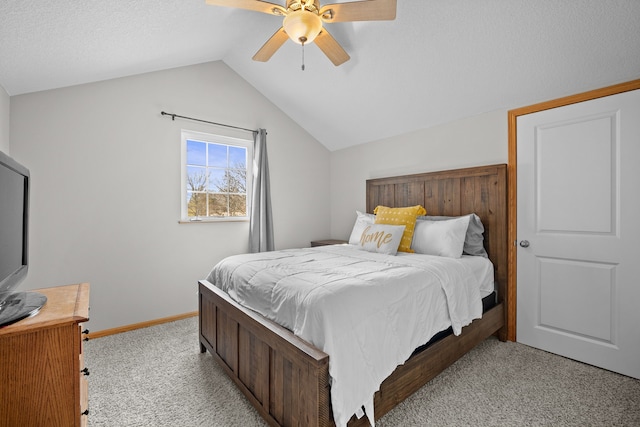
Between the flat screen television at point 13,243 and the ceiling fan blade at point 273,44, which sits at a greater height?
the ceiling fan blade at point 273,44

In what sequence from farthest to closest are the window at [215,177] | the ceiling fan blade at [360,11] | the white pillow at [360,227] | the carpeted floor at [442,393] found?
the window at [215,177] → the white pillow at [360,227] → the ceiling fan blade at [360,11] → the carpeted floor at [442,393]

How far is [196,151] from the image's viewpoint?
331cm

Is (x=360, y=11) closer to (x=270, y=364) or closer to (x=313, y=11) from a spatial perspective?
(x=313, y=11)

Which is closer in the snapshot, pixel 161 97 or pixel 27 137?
pixel 27 137

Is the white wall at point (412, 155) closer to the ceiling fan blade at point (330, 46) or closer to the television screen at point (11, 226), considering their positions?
the ceiling fan blade at point (330, 46)

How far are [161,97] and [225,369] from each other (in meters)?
2.70

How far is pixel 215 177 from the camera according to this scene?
136 inches

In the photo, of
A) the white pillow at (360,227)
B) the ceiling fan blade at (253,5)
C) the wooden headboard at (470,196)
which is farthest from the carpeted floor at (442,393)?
the ceiling fan blade at (253,5)

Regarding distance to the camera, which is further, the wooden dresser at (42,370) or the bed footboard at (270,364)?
the bed footboard at (270,364)

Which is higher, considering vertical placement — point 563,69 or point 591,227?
point 563,69

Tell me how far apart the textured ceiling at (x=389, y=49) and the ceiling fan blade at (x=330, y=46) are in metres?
0.38

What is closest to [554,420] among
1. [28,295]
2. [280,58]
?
[28,295]

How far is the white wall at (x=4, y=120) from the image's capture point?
6.88ft

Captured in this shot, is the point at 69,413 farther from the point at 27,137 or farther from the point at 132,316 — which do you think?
the point at 27,137
